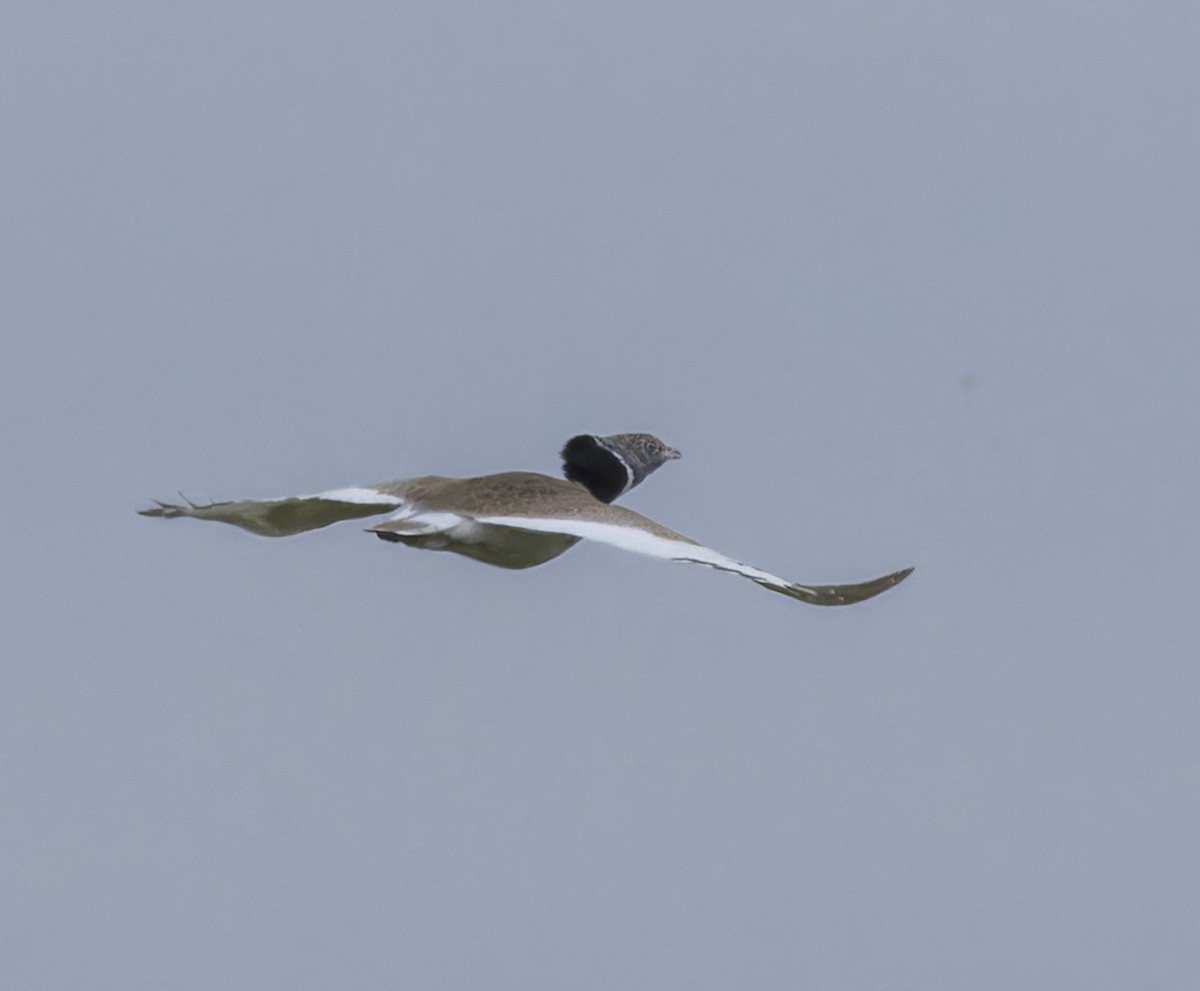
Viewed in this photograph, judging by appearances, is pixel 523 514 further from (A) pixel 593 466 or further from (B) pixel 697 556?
(A) pixel 593 466

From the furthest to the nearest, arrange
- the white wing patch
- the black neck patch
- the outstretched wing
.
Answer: the black neck patch, the outstretched wing, the white wing patch

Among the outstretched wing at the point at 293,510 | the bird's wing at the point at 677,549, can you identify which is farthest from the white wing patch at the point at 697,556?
the outstretched wing at the point at 293,510

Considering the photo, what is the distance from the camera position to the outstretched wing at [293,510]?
16750 mm

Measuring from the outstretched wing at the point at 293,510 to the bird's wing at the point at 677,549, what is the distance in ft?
6.14

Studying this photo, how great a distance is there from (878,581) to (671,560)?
1.59 meters

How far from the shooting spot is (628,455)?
17984 millimetres

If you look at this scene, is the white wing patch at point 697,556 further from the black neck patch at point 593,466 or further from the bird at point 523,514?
the black neck patch at point 593,466

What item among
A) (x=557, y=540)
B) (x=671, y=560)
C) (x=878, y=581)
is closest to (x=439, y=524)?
(x=557, y=540)

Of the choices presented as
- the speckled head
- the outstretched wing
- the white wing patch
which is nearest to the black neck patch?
the speckled head

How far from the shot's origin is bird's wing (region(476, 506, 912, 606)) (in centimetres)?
1500

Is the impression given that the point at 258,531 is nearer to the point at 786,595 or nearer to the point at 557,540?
the point at 557,540

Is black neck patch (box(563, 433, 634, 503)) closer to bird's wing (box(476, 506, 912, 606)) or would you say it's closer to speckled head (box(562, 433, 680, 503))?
speckled head (box(562, 433, 680, 503))

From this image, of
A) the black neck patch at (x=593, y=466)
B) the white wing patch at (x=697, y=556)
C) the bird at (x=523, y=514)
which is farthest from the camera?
the black neck patch at (x=593, y=466)

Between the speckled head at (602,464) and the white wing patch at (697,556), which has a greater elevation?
the speckled head at (602,464)
